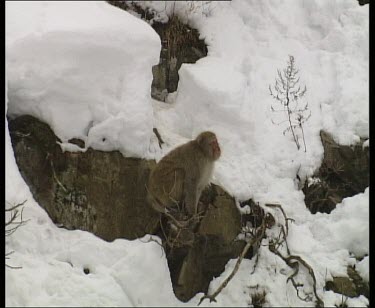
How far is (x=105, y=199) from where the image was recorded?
5.27 meters

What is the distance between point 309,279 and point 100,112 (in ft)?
8.53

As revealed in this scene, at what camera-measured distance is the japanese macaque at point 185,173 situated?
5.24 meters

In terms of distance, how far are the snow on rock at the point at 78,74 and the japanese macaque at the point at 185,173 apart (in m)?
0.39

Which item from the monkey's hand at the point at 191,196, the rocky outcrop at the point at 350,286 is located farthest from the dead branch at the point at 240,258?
the rocky outcrop at the point at 350,286

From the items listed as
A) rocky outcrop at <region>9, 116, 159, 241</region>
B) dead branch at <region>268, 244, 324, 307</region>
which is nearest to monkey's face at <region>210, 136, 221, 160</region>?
rocky outcrop at <region>9, 116, 159, 241</region>

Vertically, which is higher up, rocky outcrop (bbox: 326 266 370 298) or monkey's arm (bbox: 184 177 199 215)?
monkey's arm (bbox: 184 177 199 215)

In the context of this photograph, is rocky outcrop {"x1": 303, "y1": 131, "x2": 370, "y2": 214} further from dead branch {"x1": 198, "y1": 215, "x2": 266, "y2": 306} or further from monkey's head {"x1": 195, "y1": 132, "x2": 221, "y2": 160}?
monkey's head {"x1": 195, "y1": 132, "x2": 221, "y2": 160}

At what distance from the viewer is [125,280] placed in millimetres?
4734

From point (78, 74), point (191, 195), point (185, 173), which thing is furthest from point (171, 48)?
point (191, 195)

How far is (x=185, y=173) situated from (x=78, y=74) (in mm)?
1420

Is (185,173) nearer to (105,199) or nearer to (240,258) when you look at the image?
(105,199)

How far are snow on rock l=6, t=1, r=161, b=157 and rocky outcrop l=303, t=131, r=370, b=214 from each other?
6.35ft

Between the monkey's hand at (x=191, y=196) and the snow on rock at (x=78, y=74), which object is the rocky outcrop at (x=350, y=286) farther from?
the snow on rock at (x=78, y=74)

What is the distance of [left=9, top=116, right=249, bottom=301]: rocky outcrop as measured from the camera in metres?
5.17
